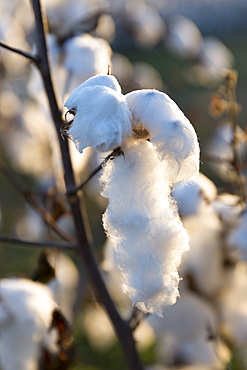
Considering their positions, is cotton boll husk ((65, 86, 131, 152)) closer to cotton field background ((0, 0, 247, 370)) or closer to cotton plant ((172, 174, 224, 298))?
cotton field background ((0, 0, 247, 370))

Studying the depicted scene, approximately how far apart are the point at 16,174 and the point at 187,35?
3694mm

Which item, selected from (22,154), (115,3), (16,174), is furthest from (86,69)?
(16,174)

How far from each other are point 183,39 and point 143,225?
65.4 inches

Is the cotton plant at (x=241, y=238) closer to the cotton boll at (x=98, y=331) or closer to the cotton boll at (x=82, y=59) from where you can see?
the cotton boll at (x=82, y=59)

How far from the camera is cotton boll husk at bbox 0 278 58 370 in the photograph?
4.25 ft

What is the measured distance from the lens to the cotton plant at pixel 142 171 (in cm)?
65

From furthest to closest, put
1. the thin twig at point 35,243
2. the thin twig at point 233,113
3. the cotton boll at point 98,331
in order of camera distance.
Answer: the cotton boll at point 98,331
the thin twig at point 233,113
the thin twig at point 35,243

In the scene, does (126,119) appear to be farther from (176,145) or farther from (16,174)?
(16,174)

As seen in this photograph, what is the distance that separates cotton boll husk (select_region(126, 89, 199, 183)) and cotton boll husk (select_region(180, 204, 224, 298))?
676mm

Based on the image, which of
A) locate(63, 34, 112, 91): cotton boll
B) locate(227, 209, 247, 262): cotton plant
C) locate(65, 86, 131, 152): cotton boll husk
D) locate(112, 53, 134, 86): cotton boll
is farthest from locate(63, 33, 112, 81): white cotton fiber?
locate(112, 53, 134, 86): cotton boll

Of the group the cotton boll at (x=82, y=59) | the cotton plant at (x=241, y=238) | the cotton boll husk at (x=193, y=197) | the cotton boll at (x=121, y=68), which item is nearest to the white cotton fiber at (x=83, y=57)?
the cotton boll at (x=82, y=59)

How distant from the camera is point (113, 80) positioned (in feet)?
2.31

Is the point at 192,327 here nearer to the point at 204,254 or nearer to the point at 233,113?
the point at 204,254

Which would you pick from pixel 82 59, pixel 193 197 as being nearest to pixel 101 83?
pixel 82 59
